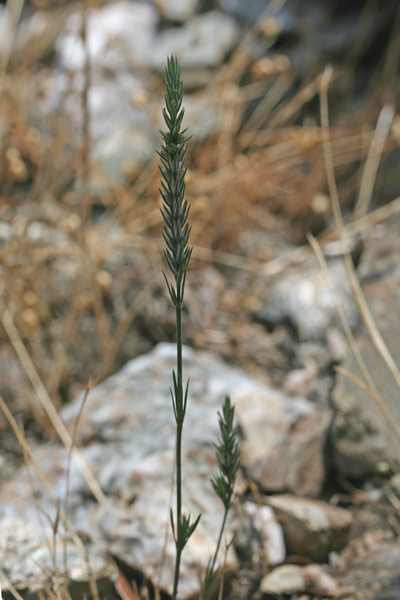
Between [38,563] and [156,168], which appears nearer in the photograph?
[38,563]

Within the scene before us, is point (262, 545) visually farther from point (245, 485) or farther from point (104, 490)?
point (104, 490)

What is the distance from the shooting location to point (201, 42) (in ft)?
9.21

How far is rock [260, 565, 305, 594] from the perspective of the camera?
1.18m

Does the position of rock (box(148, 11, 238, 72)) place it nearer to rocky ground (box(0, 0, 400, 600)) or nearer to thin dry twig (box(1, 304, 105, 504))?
rocky ground (box(0, 0, 400, 600))

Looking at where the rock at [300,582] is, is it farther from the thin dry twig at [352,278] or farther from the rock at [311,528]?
the thin dry twig at [352,278]

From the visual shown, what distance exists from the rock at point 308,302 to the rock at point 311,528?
634mm

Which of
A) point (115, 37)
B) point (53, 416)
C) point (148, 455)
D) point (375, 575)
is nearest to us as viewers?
point (375, 575)

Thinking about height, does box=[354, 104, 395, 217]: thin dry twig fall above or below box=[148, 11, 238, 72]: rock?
below

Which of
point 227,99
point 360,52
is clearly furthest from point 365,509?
point 360,52

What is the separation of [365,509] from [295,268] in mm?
892

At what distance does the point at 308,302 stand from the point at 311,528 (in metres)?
0.82

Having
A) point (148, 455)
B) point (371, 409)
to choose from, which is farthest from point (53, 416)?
point (371, 409)

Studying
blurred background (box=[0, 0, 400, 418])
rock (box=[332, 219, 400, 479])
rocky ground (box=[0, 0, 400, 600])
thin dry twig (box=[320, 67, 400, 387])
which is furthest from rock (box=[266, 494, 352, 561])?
blurred background (box=[0, 0, 400, 418])

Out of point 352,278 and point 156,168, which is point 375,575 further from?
point 156,168
